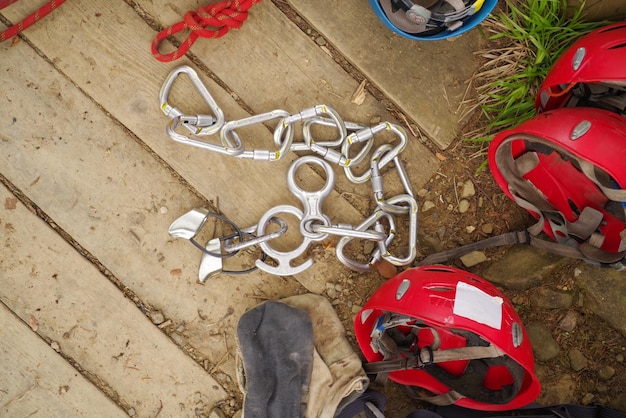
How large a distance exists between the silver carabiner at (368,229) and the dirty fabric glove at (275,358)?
274 mm

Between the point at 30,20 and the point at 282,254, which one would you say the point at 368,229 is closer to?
the point at 282,254

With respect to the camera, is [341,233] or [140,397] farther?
[140,397]

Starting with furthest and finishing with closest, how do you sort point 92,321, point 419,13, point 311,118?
point 92,321 → point 311,118 → point 419,13

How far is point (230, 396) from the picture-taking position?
225 centimetres

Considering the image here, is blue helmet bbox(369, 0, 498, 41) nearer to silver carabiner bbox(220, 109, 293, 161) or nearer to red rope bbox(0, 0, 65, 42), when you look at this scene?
silver carabiner bbox(220, 109, 293, 161)

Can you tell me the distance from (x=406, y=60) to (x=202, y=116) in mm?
845

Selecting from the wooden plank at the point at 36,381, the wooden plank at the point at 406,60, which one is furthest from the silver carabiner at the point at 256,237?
the wooden plank at the point at 36,381

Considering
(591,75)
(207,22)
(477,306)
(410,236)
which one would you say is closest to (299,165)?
(410,236)

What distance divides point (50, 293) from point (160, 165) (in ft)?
2.25

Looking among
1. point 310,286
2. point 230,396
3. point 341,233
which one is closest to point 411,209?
point 341,233

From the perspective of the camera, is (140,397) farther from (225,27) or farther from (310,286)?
(225,27)

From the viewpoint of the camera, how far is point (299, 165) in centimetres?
215

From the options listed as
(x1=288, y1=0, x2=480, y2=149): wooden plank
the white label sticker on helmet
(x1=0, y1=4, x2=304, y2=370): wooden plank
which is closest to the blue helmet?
(x1=288, y1=0, x2=480, y2=149): wooden plank

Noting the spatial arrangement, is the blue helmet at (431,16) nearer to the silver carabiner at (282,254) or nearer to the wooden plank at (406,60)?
the wooden plank at (406,60)
